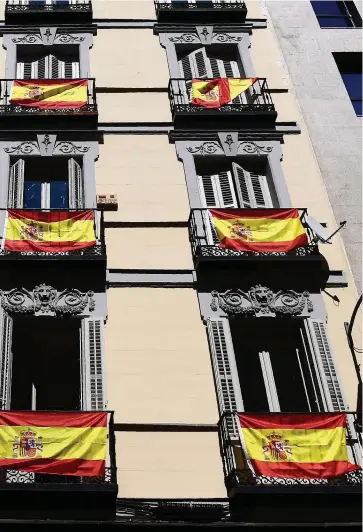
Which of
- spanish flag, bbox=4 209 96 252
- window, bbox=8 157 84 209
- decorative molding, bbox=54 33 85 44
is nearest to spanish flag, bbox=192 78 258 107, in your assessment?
window, bbox=8 157 84 209

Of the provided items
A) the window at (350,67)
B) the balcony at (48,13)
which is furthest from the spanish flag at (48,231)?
the window at (350,67)

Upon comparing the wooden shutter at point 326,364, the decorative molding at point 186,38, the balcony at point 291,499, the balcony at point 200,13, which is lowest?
the balcony at point 291,499

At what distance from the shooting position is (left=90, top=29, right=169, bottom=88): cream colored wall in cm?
2256

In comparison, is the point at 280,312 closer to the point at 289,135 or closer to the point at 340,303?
the point at 340,303

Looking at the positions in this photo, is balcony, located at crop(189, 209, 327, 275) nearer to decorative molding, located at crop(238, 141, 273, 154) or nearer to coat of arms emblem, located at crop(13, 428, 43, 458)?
decorative molding, located at crop(238, 141, 273, 154)

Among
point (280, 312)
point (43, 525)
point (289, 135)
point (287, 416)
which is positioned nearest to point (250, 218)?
point (280, 312)

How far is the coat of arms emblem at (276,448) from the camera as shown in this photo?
1479 cm

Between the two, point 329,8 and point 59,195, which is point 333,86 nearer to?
point 329,8

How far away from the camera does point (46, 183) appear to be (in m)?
20.5

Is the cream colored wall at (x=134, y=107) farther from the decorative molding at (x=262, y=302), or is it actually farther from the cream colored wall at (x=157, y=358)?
the decorative molding at (x=262, y=302)

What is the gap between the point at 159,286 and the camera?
58.5 feet

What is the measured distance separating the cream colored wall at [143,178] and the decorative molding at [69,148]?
0.45 metres

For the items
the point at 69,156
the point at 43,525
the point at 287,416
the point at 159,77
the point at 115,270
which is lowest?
the point at 43,525

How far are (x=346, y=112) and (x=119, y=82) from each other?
19.6ft
